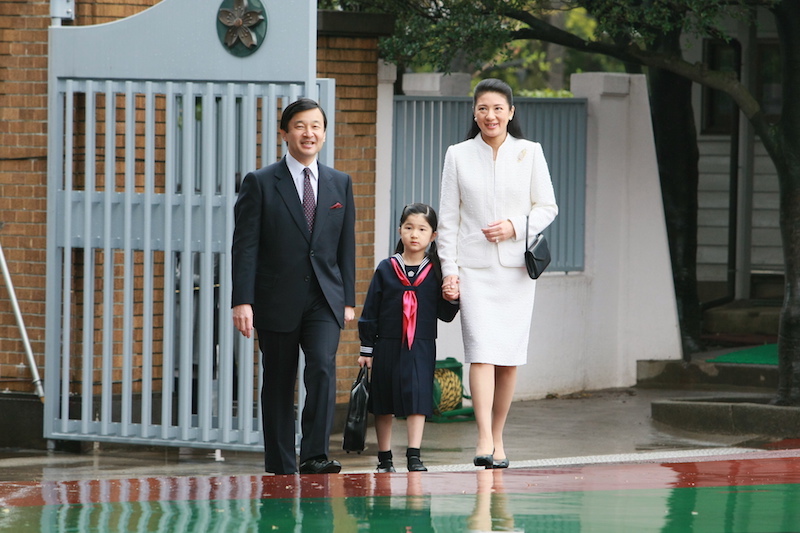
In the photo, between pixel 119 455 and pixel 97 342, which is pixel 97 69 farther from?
pixel 119 455

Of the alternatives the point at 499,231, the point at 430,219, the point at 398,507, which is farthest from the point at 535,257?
the point at 398,507

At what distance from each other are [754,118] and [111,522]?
6.40 m

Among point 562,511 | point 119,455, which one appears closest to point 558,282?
point 119,455

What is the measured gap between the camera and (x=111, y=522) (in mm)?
4629

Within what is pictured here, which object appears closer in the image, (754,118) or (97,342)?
(97,342)

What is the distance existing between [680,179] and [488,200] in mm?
6206

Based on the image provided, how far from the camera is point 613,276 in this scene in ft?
37.8

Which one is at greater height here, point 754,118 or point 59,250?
point 754,118

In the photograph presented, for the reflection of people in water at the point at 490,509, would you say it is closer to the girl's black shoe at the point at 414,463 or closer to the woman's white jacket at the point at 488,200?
the girl's black shoe at the point at 414,463

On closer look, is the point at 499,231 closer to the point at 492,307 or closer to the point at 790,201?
the point at 492,307

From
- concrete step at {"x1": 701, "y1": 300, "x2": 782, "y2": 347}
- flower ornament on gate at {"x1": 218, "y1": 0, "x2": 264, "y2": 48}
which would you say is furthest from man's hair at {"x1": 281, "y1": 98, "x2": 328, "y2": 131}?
concrete step at {"x1": 701, "y1": 300, "x2": 782, "y2": 347}

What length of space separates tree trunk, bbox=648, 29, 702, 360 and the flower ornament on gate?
5769mm

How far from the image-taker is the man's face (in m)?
6.48

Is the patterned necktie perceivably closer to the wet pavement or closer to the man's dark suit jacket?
the man's dark suit jacket
